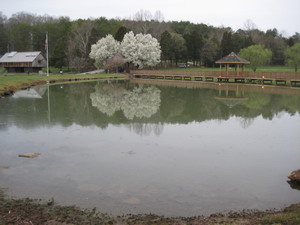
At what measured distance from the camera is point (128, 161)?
32.3ft

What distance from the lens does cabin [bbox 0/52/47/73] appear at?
65.0 m

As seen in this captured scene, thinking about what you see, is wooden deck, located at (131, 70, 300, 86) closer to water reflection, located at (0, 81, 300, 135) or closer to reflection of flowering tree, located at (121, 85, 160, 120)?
water reflection, located at (0, 81, 300, 135)

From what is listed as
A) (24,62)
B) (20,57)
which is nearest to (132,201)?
(24,62)

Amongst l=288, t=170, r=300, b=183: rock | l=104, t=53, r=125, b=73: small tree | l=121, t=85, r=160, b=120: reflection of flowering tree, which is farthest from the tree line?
l=288, t=170, r=300, b=183: rock

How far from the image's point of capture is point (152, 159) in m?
10.1

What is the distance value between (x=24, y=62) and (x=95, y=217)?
6442cm

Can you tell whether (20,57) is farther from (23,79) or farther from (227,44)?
(227,44)

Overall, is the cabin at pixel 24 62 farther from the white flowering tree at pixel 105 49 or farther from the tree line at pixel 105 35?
the white flowering tree at pixel 105 49

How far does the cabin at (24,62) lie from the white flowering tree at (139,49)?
18.5m

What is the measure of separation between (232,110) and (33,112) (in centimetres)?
1151

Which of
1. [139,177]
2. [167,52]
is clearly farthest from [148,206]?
[167,52]

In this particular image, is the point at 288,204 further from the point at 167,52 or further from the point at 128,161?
the point at 167,52

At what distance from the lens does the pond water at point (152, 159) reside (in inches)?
289

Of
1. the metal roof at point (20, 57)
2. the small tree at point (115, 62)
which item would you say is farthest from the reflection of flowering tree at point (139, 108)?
the metal roof at point (20, 57)
